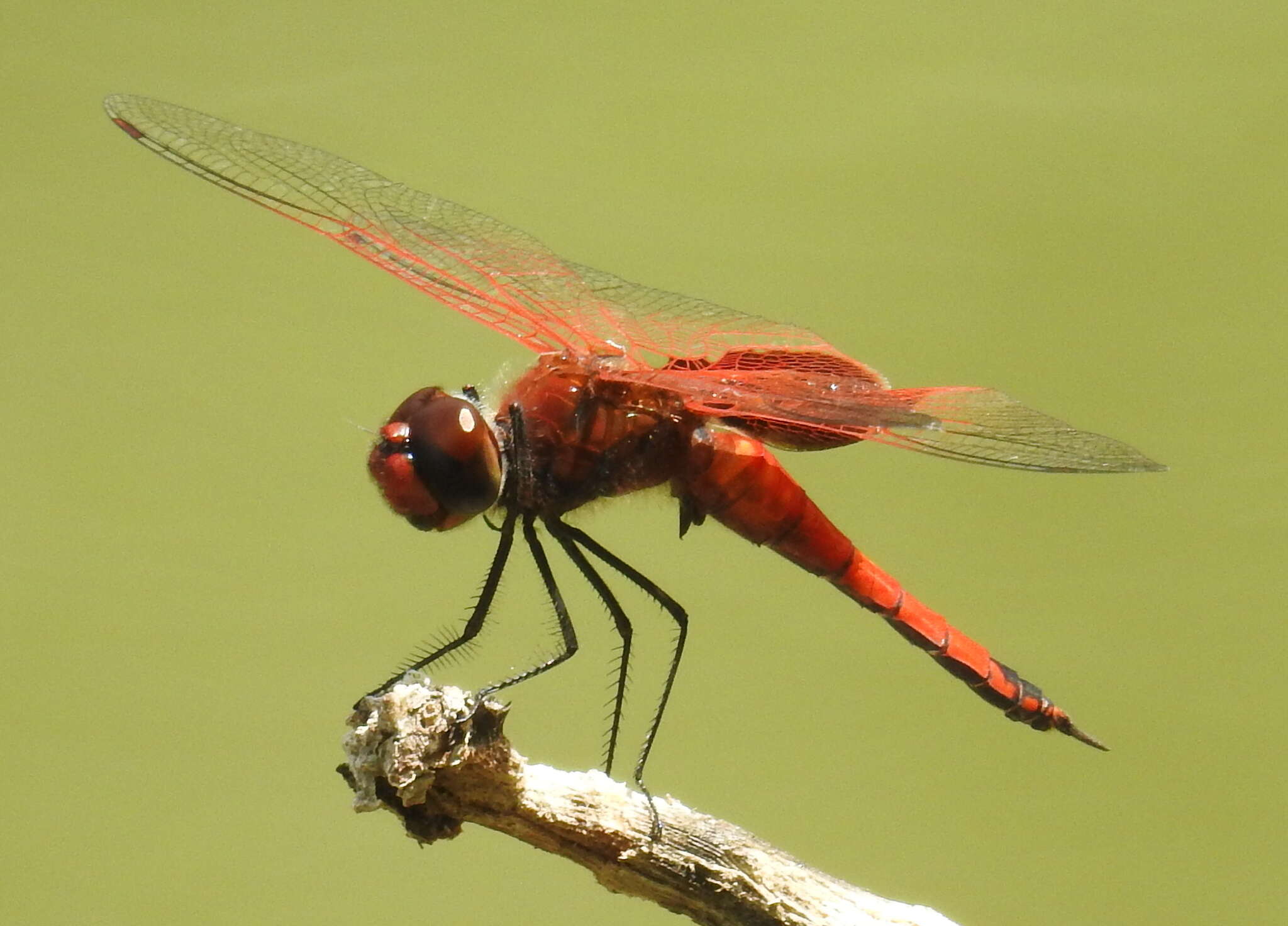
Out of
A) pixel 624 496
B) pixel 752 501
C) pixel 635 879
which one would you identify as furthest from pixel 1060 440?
pixel 635 879

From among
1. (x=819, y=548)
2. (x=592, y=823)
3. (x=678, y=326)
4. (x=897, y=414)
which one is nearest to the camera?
(x=592, y=823)

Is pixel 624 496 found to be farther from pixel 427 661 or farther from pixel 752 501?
pixel 427 661

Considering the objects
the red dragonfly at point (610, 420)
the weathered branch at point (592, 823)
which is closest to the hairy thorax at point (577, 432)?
the red dragonfly at point (610, 420)

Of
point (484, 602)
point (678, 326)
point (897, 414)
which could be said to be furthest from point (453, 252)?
point (897, 414)

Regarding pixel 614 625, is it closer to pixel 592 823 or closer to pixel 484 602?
pixel 484 602

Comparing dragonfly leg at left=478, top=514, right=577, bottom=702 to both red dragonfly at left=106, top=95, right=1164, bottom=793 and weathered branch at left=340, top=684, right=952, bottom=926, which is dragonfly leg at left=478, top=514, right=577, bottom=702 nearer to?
red dragonfly at left=106, top=95, right=1164, bottom=793

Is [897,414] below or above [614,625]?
above

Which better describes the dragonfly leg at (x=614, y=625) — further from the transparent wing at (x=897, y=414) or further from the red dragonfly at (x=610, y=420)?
the transparent wing at (x=897, y=414)
